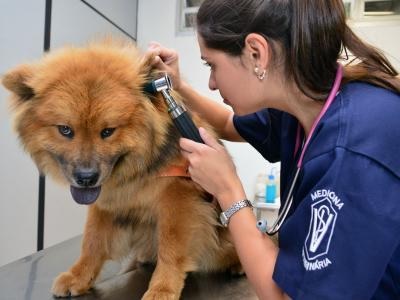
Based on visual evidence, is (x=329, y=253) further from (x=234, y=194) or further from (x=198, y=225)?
(x=198, y=225)

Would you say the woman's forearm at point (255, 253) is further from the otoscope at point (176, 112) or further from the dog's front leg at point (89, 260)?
the dog's front leg at point (89, 260)

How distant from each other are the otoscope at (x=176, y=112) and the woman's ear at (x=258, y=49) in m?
0.27

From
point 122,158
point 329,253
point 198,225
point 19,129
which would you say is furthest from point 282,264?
point 19,129

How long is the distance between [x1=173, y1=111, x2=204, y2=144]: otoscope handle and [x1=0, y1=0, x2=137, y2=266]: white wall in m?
1.02

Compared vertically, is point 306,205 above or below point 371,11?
below

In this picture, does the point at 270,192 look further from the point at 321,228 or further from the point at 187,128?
the point at 321,228

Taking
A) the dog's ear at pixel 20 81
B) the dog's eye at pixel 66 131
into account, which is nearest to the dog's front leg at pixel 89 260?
the dog's eye at pixel 66 131

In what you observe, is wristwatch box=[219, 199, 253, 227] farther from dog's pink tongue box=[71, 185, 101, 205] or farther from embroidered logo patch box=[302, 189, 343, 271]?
dog's pink tongue box=[71, 185, 101, 205]

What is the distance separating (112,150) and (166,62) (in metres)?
0.38

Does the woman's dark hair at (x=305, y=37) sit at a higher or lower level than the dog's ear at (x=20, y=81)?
higher

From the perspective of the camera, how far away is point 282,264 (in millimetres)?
743

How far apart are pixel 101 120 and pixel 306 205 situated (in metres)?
0.53

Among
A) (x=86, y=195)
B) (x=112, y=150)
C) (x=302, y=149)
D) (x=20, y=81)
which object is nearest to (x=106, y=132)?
(x=112, y=150)

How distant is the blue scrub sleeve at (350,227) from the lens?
0.63 meters
